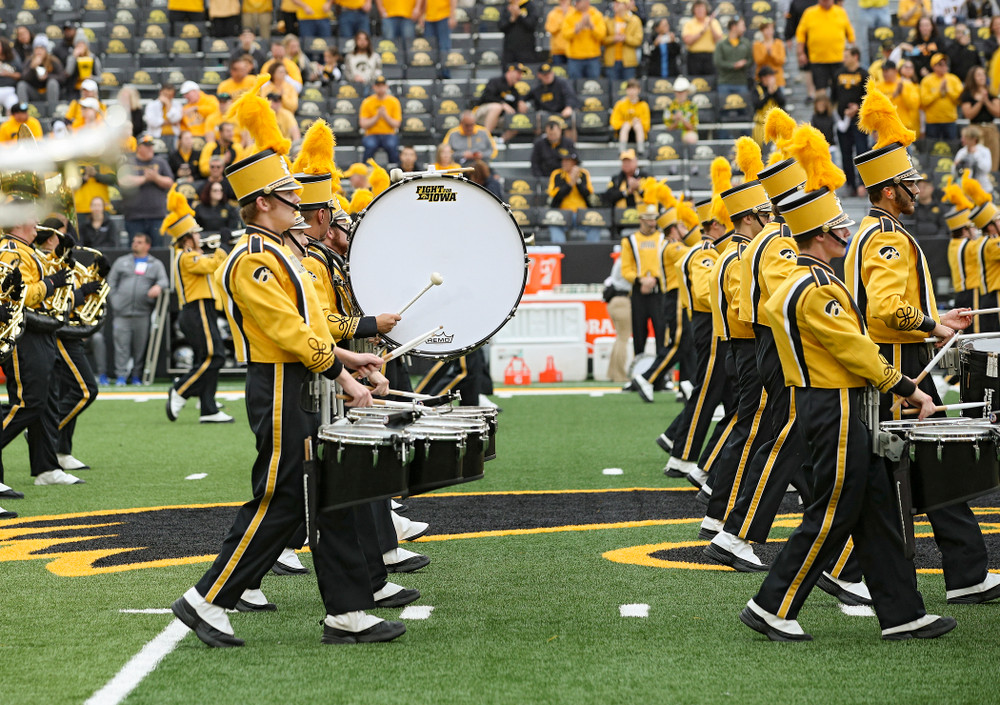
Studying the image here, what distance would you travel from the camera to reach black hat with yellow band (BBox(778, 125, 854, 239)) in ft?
16.3

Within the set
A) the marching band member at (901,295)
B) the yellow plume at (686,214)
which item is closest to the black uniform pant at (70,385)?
the yellow plume at (686,214)

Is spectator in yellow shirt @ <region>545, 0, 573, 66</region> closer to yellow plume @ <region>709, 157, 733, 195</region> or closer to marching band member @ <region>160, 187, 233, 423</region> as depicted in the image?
marching band member @ <region>160, 187, 233, 423</region>

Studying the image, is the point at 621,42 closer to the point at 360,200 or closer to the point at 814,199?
the point at 360,200

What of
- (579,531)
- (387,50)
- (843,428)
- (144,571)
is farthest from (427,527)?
(387,50)

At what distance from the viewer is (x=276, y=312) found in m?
4.74

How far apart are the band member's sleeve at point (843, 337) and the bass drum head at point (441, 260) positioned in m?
1.44

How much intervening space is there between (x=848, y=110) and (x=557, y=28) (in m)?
4.84

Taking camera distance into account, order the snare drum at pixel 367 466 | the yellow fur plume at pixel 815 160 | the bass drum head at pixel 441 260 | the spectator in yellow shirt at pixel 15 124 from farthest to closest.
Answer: the spectator in yellow shirt at pixel 15 124 < the bass drum head at pixel 441 260 < the yellow fur plume at pixel 815 160 < the snare drum at pixel 367 466

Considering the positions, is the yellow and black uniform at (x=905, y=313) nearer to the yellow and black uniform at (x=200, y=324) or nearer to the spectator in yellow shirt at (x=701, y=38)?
the yellow and black uniform at (x=200, y=324)

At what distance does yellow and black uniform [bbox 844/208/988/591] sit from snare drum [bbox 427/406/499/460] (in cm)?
146

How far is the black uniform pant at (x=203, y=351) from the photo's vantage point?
1277 cm

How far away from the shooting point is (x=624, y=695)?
4219 mm

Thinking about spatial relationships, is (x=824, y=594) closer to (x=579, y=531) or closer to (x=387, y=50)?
(x=579, y=531)

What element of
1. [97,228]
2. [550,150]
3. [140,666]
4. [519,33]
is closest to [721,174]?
[140,666]
